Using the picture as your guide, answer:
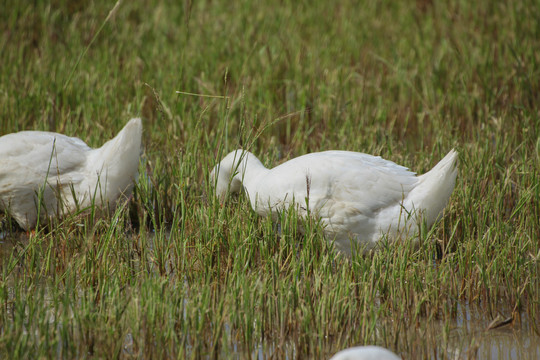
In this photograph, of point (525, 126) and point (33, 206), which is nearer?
point (33, 206)

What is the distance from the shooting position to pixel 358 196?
3.97 meters

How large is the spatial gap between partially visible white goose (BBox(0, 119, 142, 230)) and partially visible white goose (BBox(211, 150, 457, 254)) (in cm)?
83

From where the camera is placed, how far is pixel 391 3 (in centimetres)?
887

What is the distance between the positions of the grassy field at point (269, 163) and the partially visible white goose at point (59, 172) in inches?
7.0

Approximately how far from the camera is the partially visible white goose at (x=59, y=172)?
435cm

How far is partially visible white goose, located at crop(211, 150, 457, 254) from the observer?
3.93 meters

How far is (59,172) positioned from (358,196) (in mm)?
1927

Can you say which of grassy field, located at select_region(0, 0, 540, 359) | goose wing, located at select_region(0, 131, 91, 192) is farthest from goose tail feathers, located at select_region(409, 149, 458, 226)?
goose wing, located at select_region(0, 131, 91, 192)

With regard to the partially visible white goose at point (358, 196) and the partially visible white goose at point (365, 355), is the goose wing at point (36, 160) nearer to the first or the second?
the partially visible white goose at point (358, 196)

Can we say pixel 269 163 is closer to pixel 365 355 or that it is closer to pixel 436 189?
pixel 436 189

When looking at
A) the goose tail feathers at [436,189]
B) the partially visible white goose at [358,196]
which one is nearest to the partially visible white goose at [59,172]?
the partially visible white goose at [358,196]

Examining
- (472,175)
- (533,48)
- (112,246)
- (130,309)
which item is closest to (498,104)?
(533,48)

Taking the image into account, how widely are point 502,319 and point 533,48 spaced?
399cm

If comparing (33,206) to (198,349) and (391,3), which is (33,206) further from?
(391,3)
